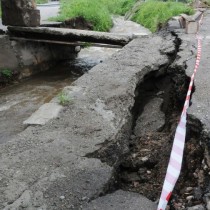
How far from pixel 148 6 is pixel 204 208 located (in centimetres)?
1457

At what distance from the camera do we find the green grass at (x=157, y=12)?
464 inches

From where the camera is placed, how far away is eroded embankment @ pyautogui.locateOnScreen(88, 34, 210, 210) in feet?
9.40

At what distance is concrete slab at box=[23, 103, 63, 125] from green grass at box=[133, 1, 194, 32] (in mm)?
8160

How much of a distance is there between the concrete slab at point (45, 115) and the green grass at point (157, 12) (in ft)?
26.8

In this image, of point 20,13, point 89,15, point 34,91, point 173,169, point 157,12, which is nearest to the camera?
point 173,169

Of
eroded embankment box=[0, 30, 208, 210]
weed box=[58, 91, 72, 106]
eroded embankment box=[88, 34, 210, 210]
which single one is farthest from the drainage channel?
eroded embankment box=[88, 34, 210, 210]

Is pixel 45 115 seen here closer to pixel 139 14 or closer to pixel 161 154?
pixel 161 154

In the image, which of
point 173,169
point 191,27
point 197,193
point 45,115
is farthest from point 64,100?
point 191,27

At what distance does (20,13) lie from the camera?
8.93 m

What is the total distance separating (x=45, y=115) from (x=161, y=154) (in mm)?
1355

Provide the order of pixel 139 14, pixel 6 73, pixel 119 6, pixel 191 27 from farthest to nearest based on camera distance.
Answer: pixel 119 6, pixel 139 14, pixel 6 73, pixel 191 27

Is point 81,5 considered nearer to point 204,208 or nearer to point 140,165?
point 140,165

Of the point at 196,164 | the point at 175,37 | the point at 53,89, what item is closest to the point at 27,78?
the point at 53,89

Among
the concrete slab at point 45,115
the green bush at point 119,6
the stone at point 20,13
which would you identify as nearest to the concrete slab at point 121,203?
the concrete slab at point 45,115
